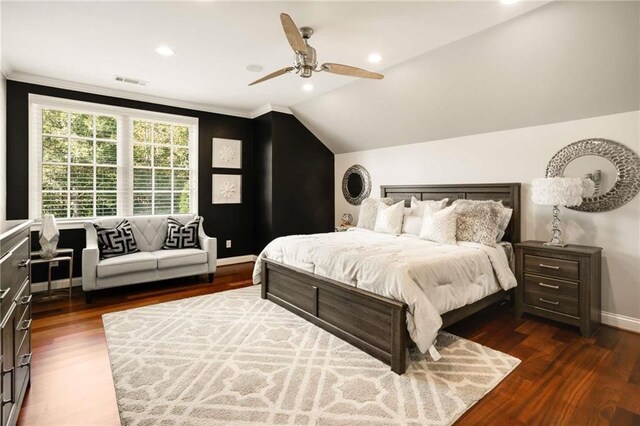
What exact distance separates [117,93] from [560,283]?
19.2ft

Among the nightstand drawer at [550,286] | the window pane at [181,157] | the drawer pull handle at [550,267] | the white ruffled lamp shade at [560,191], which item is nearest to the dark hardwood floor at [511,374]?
the nightstand drawer at [550,286]

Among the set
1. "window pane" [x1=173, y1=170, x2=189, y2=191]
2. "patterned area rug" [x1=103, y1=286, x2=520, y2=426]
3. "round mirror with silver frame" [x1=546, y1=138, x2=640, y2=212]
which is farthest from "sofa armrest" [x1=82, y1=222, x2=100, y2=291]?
"round mirror with silver frame" [x1=546, y1=138, x2=640, y2=212]

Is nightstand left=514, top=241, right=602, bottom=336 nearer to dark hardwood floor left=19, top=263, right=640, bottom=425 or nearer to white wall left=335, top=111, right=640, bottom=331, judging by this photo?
dark hardwood floor left=19, top=263, right=640, bottom=425

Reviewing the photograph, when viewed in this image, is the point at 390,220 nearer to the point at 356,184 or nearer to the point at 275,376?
the point at 356,184

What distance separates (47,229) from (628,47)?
19.4 feet

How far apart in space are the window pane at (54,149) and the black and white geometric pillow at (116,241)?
1084 millimetres

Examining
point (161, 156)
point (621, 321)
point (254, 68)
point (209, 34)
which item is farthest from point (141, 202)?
point (621, 321)

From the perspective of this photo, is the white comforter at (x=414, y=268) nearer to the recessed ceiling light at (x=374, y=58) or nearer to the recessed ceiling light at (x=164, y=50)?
the recessed ceiling light at (x=374, y=58)

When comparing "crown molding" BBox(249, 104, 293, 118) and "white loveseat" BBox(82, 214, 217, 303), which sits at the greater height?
"crown molding" BBox(249, 104, 293, 118)

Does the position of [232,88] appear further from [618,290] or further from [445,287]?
[618,290]

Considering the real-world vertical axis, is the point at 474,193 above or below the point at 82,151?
below

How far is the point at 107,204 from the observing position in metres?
4.71

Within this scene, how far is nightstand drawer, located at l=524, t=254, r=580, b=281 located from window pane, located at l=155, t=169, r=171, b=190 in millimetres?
4979

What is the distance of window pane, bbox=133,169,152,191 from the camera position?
16.2 feet
